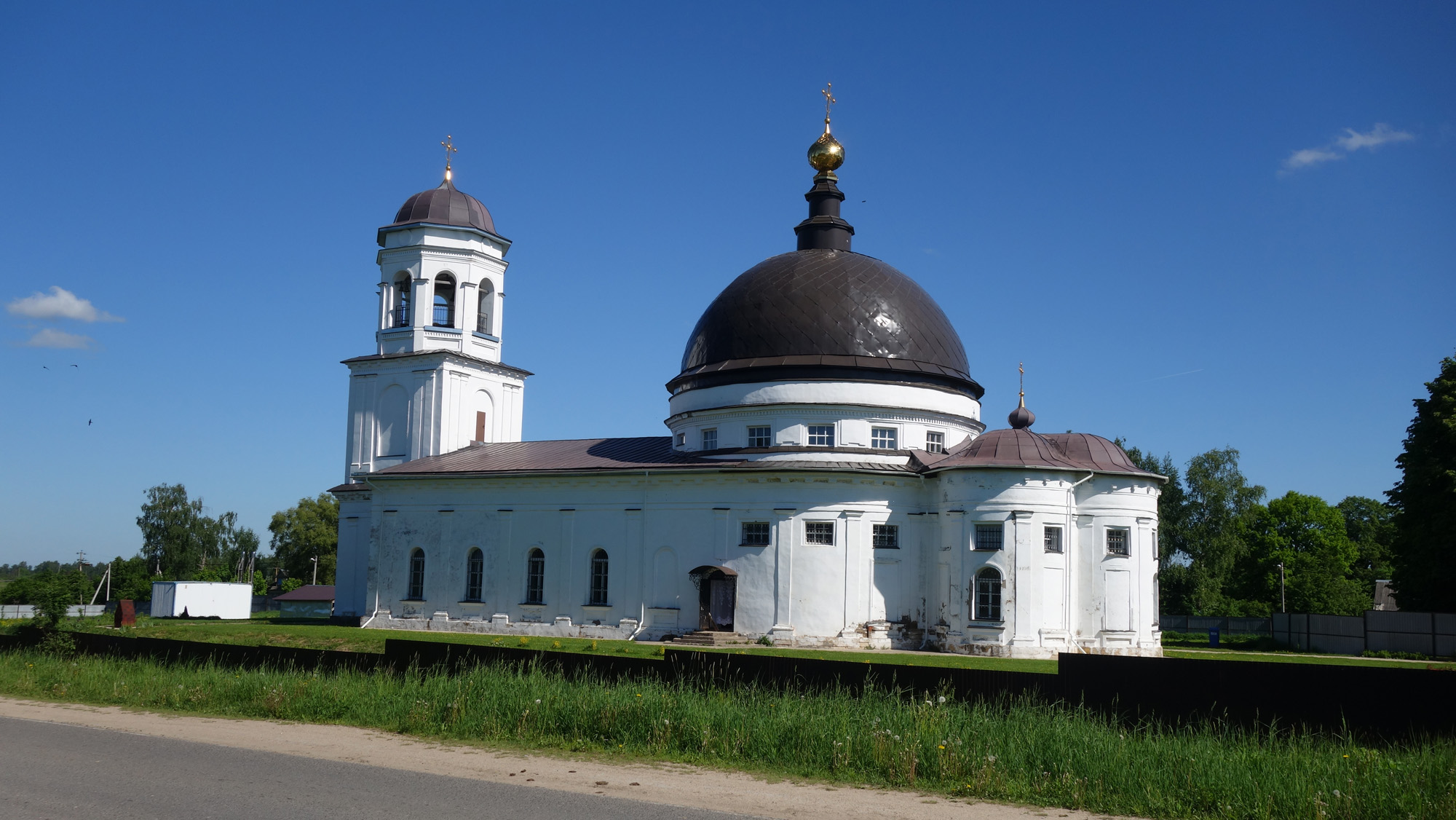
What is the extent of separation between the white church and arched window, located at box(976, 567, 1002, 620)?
0.19 ft

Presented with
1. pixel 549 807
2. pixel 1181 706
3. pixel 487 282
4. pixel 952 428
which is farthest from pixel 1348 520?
pixel 549 807

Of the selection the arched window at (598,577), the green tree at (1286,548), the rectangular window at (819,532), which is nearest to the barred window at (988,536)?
the rectangular window at (819,532)

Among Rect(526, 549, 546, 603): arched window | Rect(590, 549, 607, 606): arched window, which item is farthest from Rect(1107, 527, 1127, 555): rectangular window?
Rect(526, 549, 546, 603): arched window

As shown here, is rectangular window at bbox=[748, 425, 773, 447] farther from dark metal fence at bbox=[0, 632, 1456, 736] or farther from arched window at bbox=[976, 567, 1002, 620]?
dark metal fence at bbox=[0, 632, 1456, 736]

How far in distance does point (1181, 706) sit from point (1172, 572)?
5241 cm

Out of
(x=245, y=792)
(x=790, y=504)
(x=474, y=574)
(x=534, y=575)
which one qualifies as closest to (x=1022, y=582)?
(x=790, y=504)

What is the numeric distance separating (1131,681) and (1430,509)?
93.6ft

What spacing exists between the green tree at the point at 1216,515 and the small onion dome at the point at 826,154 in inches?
1404

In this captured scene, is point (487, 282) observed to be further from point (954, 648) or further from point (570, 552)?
point (954, 648)

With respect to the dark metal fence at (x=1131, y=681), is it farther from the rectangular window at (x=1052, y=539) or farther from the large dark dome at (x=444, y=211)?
the large dark dome at (x=444, y=211)

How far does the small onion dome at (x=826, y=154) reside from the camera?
38.5 m

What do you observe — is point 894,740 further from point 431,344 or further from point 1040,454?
point 431,344

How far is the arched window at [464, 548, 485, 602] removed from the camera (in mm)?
36125

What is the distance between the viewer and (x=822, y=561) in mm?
31156
